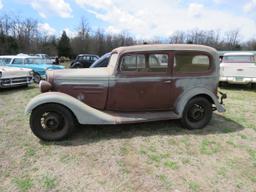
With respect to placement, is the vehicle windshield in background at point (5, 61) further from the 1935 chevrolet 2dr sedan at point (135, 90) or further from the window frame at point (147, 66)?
the window frame at point (147, 66)

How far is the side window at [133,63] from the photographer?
4590mm

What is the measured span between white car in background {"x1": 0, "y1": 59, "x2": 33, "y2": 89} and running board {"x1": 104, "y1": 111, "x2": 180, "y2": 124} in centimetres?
668

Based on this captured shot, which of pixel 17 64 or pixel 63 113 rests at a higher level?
pixel 17 64

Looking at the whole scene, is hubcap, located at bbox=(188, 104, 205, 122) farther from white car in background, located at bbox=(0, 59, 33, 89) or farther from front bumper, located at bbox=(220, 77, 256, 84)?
white car in background, located at bbox=(0, 59, 33, 89)

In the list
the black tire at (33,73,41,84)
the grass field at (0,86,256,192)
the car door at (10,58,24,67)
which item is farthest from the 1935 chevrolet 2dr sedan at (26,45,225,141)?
the car door at (10,58,24,67)

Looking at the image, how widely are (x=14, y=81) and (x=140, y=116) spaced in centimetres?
728

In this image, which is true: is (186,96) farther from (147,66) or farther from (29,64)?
(29,64)

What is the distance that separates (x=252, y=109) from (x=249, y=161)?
3.63 m

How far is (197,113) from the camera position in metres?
5.00

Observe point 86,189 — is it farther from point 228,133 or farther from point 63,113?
point 228,133

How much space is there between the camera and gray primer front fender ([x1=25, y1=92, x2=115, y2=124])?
163 inches

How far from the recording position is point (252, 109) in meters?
6.84

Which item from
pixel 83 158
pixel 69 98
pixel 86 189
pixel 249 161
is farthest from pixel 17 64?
pixel 249 161

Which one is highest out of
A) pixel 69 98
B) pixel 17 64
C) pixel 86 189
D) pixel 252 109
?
pixel 17 64
